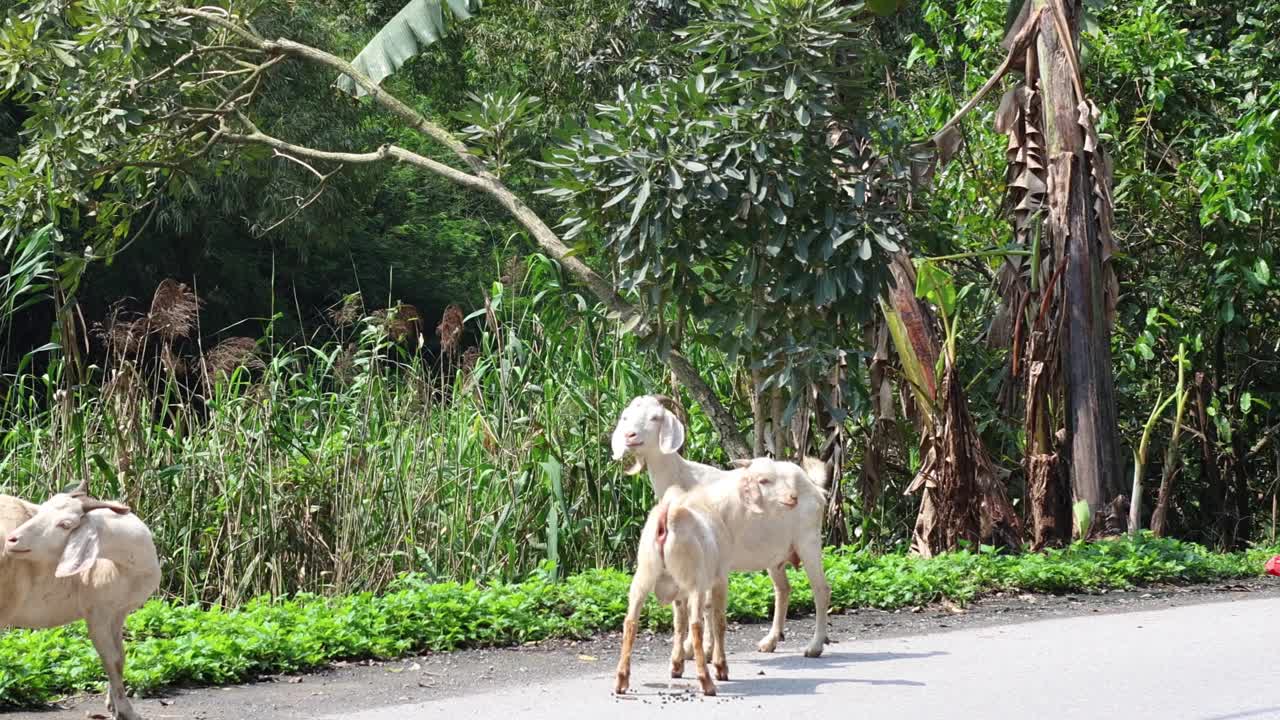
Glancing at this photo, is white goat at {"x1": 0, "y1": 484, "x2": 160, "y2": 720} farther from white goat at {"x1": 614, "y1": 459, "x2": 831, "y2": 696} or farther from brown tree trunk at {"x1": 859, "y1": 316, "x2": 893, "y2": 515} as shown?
brown tree trunk at {"x1": 859, "y1": 316, "x2": 893, "y2": 515}

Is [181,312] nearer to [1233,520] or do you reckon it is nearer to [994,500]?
[994,500]

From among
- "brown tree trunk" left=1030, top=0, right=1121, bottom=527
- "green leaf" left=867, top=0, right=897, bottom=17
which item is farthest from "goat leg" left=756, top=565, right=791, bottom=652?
"green leaf" left=867, top=0, right=897, bottom=17

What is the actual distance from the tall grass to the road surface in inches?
61.9

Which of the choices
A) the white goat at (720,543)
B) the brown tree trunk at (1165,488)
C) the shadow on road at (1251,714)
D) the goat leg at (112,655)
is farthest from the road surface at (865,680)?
the brown tree trunk at (1165,488)

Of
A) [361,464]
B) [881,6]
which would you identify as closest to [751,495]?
[361,464]

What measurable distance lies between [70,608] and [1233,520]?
11.1m

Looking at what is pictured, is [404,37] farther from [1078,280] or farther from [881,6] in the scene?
[1078,280]

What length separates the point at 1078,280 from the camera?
11.0m

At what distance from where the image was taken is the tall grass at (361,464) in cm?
835

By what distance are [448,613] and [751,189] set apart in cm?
305

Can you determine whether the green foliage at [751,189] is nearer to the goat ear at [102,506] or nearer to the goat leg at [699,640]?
the goat leg at [699,640]

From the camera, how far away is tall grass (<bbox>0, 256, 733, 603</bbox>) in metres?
8.35

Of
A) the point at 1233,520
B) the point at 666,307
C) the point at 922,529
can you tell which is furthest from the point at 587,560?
the point at 1233,520

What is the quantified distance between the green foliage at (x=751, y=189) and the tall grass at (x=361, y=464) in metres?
1.05
